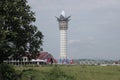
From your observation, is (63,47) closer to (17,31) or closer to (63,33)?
(63,33)

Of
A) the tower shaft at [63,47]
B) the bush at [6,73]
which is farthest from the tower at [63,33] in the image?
the bush at [6,73]

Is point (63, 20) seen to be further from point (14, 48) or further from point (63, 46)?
point (14, 48)

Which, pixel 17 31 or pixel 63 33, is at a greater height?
pixel 63 33

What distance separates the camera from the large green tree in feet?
80.7

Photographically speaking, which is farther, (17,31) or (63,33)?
(63,33)

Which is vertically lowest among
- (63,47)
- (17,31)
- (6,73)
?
(6,73)

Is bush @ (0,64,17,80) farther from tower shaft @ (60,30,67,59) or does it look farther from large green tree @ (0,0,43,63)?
tower shaft @ (60,30,67,59)

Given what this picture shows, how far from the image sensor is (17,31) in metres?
25.6

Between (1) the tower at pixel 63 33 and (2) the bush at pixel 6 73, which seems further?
(1) the tower at pixel 63 33

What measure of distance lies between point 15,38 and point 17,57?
177 centimetres

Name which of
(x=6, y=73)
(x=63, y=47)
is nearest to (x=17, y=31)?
(x=6, y=73)

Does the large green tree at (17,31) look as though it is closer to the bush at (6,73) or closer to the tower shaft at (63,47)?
the bush at (6,73)

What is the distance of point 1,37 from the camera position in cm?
2417

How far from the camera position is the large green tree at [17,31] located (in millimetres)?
24592
